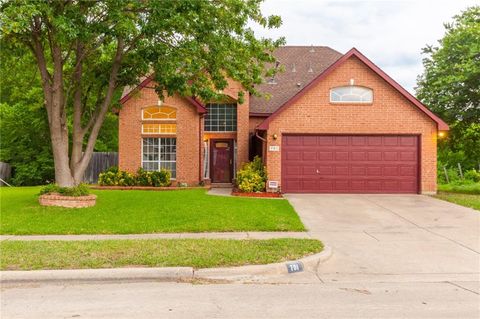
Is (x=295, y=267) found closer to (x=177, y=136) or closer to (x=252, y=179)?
(x=252, y=179)

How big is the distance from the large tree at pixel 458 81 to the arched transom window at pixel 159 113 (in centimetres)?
1173

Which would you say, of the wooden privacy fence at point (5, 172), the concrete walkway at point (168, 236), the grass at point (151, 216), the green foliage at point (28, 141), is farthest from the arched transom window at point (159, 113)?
the wooden privacy fence at point (5, 172)

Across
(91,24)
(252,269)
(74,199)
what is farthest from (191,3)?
(252,269)

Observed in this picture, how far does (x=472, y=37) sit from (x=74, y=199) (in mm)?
16833

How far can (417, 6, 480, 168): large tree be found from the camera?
17459mm

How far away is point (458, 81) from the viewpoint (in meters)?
17.5

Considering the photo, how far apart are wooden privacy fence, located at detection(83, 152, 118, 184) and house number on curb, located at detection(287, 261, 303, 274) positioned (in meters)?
18.2

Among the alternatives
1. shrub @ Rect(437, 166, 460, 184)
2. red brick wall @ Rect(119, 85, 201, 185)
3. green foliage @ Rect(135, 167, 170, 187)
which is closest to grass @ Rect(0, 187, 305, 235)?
green foliage @ Rect(135, 167, 170, 187)

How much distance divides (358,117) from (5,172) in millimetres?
21799

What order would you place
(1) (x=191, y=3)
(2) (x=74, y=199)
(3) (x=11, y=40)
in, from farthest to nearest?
(3) (x=11, y=40)
(2) (x=74, y=199)
(1) (x=191, y=3)

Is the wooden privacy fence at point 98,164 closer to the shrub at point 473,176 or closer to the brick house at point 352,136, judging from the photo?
the brick house at point 352,136

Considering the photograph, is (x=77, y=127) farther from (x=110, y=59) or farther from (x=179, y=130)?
(x=179, y=130)

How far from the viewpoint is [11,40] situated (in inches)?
539

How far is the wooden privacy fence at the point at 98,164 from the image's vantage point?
23.0 m
